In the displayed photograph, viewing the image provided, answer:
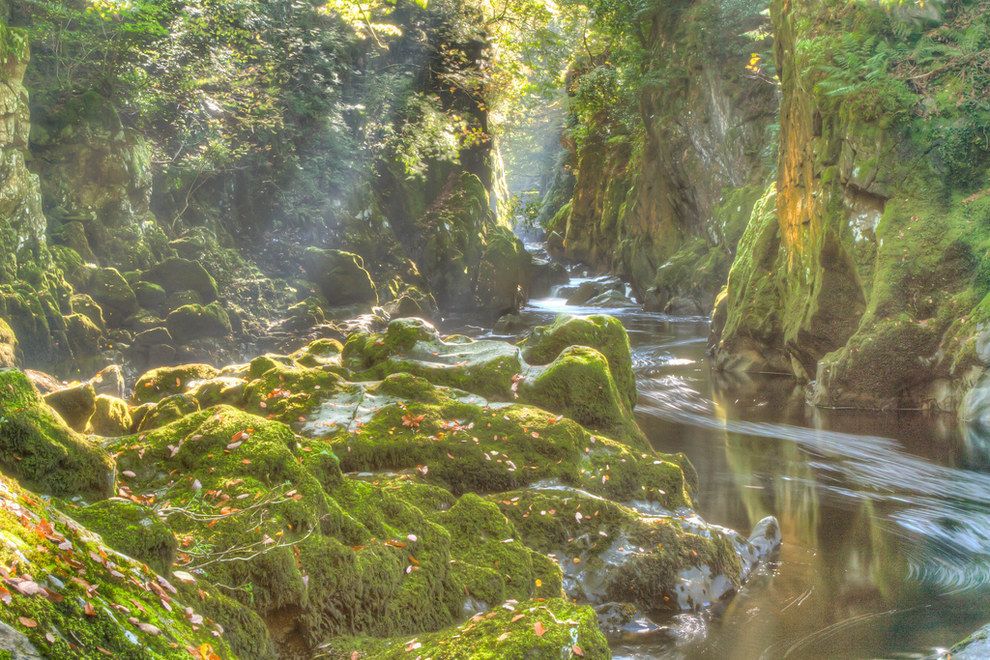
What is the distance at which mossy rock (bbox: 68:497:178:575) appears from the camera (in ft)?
11.5

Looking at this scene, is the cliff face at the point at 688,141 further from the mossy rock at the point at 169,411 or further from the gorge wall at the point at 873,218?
the mossy rock at the point at 169,411

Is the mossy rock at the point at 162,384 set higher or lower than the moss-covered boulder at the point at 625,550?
higher

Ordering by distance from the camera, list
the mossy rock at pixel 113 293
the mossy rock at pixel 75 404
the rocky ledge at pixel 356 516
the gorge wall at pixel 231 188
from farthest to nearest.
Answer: the mossy rock at pixel 113 293 → the gorge wall at pixel 231 188 → the mossy rock at pixel 75 404 → the rocky ledge at pixel 356 516

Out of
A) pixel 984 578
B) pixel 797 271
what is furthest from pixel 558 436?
pixel 797 271

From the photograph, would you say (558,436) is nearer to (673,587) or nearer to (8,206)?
(673,587)

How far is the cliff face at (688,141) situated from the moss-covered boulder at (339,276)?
10.5 m

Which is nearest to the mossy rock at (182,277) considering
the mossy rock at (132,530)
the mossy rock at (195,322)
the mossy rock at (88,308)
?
the mossy rock at (195,322)

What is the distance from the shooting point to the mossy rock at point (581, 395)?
357 inches

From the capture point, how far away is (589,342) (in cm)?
1052

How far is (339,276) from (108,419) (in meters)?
18.7

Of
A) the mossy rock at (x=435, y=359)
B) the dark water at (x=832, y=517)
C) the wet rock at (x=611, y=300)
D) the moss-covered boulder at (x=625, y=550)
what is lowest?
the dark water at (x=832, y=517)

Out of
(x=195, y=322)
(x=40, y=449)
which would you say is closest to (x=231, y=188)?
(x=195, y=322)

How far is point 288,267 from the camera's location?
27.3 m

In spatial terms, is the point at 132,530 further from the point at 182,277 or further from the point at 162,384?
the point at 182,277
